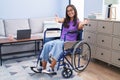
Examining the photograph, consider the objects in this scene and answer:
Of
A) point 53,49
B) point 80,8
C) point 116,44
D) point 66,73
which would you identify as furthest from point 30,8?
point 116,44

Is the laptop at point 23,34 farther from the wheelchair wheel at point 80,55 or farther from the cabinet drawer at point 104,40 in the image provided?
the cabinet drawer at point 104,40

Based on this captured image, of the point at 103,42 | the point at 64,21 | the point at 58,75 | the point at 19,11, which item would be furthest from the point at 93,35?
the point at 19,11

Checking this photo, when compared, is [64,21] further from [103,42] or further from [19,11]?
[19,11]

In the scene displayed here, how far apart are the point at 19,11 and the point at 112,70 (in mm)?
2646

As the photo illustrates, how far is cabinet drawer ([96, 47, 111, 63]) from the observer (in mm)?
3176

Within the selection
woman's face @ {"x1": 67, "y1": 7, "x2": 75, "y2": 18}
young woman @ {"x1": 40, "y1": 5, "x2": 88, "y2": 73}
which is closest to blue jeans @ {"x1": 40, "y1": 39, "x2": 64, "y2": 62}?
young woman @ {"x1": 40, "y1": 5, "x2": 88, "y2": 73}

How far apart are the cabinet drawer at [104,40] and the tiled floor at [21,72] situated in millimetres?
759

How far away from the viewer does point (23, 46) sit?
3955mm

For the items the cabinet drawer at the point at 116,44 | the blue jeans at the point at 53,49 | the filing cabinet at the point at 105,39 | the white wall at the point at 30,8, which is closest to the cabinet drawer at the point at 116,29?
the filing cabinet at the point at 105,39

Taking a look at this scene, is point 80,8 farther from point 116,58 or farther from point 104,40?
point 116,58

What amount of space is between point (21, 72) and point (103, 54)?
1465 mm

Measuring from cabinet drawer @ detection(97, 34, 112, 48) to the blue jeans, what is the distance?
835 millimetres

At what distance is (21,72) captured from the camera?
304 cm

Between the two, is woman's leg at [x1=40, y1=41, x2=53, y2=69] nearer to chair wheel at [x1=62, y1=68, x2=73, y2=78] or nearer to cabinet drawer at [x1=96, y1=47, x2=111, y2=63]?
chair wheel at [x1=62, y1=68, x2=73, y2=78]
